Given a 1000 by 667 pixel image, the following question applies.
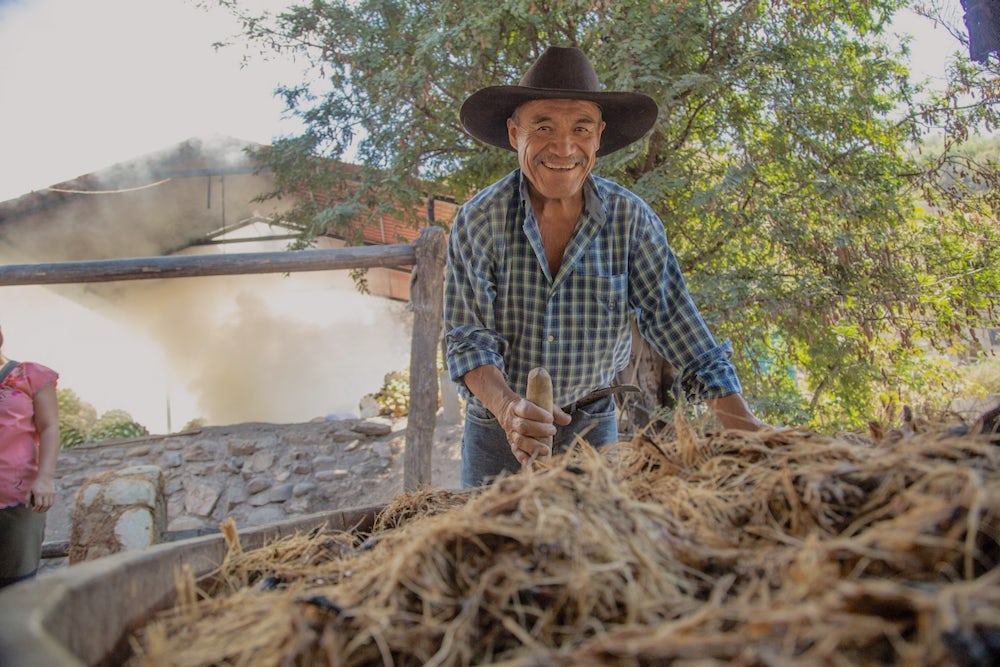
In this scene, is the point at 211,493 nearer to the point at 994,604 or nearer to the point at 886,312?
the point at 886,312

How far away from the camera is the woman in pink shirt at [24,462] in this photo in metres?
3.17

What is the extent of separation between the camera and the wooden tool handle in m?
1.84

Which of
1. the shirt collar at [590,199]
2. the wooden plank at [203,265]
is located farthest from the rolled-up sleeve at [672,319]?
the wooden plank at [203,265]

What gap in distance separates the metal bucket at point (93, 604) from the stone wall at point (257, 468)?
196 inches

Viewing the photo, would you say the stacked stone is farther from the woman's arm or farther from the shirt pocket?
the shirt pocket

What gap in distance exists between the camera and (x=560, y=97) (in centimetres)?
244

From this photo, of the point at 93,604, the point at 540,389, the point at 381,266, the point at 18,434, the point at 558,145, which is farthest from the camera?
the point at 381,266

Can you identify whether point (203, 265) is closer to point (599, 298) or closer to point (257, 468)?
point (257, 468)

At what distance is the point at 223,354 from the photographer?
13.1 metres

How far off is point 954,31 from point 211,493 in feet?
20.7

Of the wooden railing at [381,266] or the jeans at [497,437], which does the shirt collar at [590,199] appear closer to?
the jeans at [497,437]

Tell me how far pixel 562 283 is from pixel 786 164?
4.05 metres

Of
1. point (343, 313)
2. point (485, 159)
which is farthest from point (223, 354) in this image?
point (485, 159)

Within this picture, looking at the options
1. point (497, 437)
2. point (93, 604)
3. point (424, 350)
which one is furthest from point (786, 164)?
point (93, 604)
